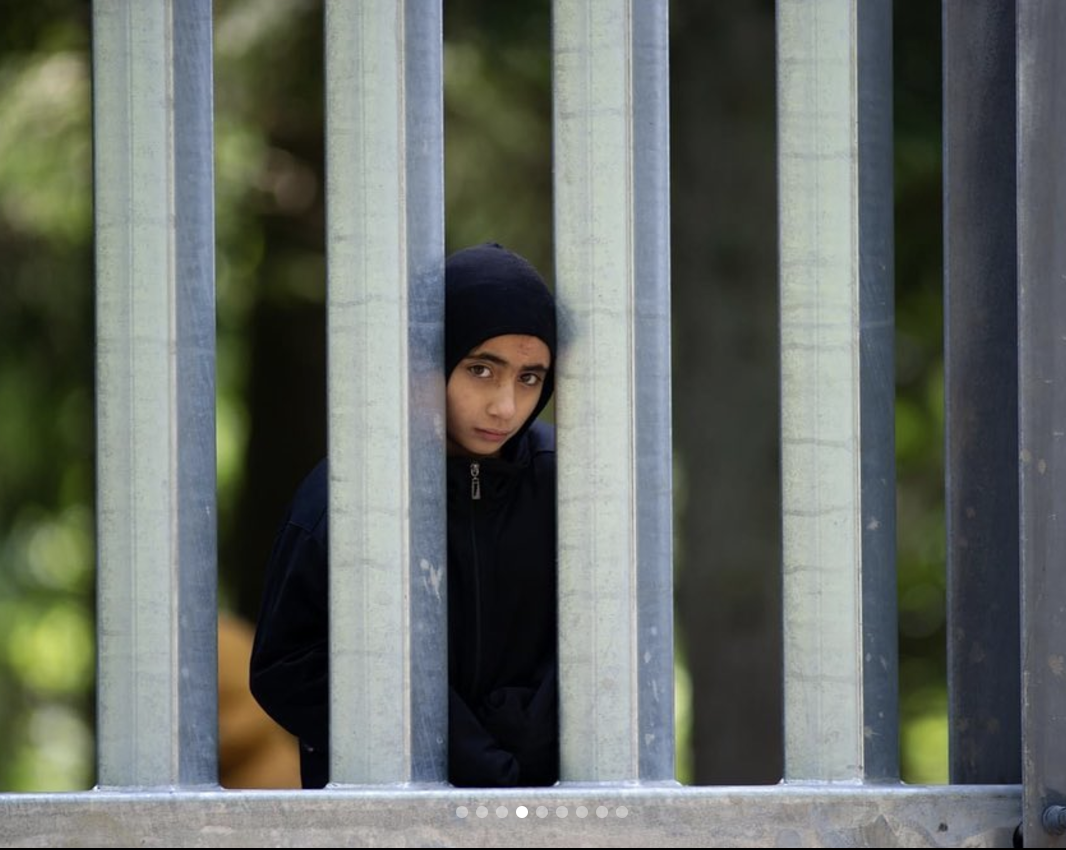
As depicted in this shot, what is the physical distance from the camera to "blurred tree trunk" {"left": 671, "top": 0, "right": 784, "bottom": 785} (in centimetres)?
813

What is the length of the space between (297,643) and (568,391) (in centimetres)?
92

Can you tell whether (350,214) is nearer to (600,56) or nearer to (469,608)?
(600,56)

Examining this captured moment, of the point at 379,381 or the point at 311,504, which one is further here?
the point at 311,504

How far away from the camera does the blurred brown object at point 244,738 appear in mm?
7395

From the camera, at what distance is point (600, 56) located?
2801 mm

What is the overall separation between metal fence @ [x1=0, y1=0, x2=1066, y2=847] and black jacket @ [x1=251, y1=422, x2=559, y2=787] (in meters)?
0.60

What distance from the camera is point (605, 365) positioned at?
110 inches

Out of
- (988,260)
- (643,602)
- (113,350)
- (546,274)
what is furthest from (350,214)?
(546,274)

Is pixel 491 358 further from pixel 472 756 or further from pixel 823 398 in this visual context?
pixel 823 398

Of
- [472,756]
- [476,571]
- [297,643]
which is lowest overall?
[472,756]

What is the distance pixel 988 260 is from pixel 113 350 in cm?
118

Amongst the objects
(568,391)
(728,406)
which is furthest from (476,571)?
(728,406)

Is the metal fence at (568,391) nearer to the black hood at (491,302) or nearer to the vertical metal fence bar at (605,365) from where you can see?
the vertical metal fence bar at (605,365)

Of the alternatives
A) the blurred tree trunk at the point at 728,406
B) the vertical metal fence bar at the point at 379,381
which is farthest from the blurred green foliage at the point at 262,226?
the vertical metal fence bar at the point at 379,381
